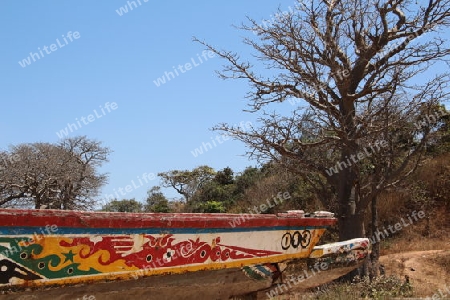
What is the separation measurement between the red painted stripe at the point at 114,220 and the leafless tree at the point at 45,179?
17.2m

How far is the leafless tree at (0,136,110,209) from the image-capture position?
23.4 meters

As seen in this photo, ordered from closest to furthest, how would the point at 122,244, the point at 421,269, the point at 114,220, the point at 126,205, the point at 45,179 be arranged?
1. the point at 114,220
2. the point at 122,244
3. the point at 421,269
4. the point at 45,179
5. the point at 126,205

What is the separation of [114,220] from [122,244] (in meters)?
0.33

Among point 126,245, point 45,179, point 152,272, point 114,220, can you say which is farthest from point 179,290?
point 45,179

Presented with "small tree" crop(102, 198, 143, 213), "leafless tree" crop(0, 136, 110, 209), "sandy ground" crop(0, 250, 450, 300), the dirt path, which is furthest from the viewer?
"small tree" crop(102, 198, 143, 213)

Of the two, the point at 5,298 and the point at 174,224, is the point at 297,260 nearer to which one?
the point at 174,224

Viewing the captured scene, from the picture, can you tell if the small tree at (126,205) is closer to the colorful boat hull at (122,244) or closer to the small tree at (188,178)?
the small tree at (188,178)

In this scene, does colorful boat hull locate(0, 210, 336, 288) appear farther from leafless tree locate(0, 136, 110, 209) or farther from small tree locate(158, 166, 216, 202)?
small tree locate(158, 166, 216, 202)

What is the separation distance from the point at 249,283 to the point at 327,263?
181 centimetres

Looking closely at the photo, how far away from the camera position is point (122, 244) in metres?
5.26

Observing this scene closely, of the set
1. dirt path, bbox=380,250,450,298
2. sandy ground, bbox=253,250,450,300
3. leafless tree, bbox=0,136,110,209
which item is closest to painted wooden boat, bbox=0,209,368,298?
sandy ground, bbox=253,250,450,300

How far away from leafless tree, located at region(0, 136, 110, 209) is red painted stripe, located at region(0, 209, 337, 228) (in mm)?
17227

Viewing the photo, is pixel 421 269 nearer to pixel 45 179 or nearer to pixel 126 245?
pixel 126 245

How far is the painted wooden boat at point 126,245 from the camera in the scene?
4.53m
